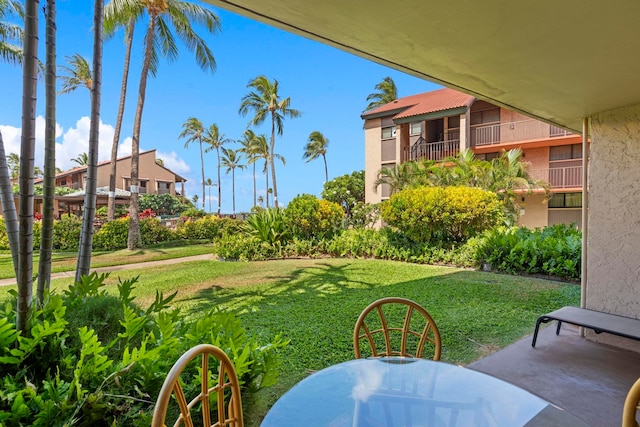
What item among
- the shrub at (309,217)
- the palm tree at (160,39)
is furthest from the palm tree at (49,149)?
the palm tree at (160,39)

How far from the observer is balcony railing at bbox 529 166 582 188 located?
13738 millimetres

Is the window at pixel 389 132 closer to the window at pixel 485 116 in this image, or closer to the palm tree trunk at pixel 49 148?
the window at pixel 485 116

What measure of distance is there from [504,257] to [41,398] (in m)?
7.24

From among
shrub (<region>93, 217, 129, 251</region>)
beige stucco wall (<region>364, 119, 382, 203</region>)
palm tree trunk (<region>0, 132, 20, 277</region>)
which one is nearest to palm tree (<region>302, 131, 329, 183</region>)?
beige stucco wall (<region>364, 119, 382, 203</region>)

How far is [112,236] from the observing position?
1221 cm

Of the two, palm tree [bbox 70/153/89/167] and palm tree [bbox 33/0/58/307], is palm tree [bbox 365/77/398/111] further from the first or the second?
palm tree [bbox 70/153/89/167]

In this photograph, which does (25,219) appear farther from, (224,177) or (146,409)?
(224,177)

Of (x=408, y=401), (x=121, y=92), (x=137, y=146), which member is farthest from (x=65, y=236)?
(x=408, y=401)

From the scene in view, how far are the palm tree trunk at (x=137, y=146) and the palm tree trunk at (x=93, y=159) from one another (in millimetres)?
9690

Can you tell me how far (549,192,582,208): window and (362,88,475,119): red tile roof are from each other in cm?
556

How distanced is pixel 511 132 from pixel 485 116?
4.80ft

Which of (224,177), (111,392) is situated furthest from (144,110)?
(224,177)

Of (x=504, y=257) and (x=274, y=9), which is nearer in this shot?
(x=274, y=9)

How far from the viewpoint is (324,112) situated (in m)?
36.5
